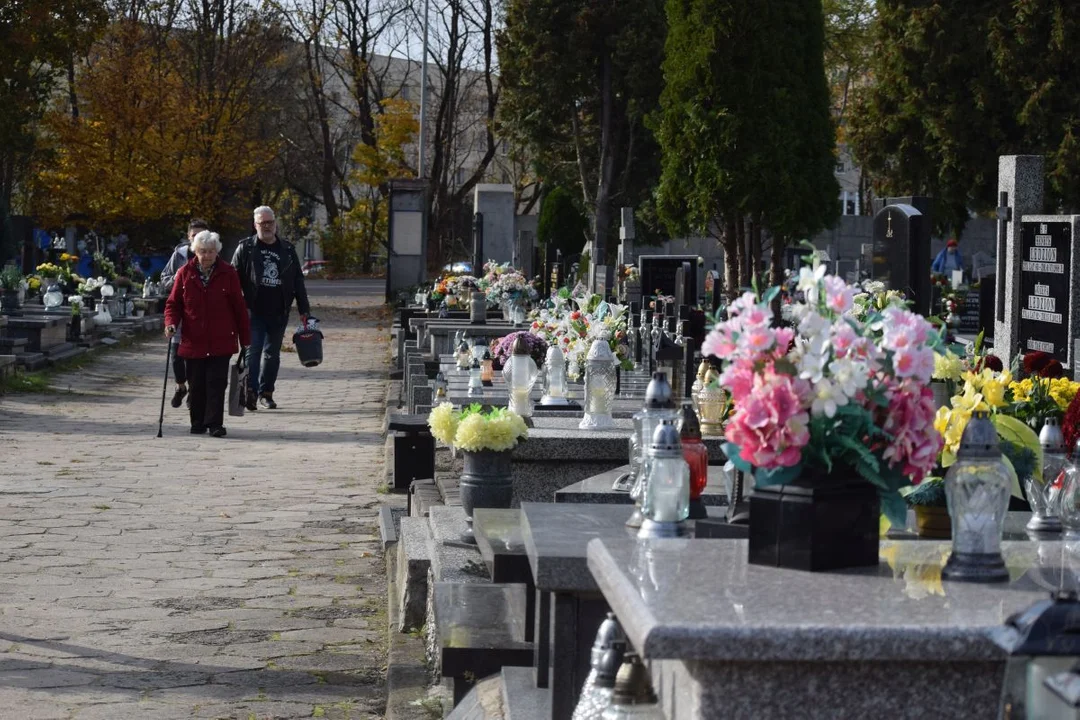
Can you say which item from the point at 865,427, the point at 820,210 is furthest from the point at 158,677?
the point at 820,210

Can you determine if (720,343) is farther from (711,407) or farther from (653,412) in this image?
(711,407)

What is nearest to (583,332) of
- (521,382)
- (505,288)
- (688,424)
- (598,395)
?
(521,382)

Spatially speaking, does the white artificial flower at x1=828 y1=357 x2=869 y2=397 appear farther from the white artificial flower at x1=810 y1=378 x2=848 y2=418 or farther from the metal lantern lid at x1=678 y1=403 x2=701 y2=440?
the metal lantern lid at x1=678 y1=403 x2=701 y2=440

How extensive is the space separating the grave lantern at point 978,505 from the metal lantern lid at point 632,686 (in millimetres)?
700

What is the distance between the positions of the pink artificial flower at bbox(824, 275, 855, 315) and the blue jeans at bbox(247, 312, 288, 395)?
1060 centimetres

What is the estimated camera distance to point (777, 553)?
3514 millimetres

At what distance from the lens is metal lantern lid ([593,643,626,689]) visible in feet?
11.6

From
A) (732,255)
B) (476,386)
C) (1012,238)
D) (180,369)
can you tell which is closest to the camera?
(476,386)

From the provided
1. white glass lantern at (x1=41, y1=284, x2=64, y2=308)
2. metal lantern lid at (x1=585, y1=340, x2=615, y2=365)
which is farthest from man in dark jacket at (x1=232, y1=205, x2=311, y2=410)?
white glass lantern at (x1=41, y1=284, x2=64, y2=308)

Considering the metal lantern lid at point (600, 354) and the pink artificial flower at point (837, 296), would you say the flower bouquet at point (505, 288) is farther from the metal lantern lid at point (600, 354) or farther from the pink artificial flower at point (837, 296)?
the pink artificial flower at point (837, 296)

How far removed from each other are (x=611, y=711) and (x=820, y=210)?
2566cm

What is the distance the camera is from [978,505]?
3553mm

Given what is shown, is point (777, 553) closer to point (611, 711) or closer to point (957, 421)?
point (611, 711)

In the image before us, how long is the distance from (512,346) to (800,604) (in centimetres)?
724
